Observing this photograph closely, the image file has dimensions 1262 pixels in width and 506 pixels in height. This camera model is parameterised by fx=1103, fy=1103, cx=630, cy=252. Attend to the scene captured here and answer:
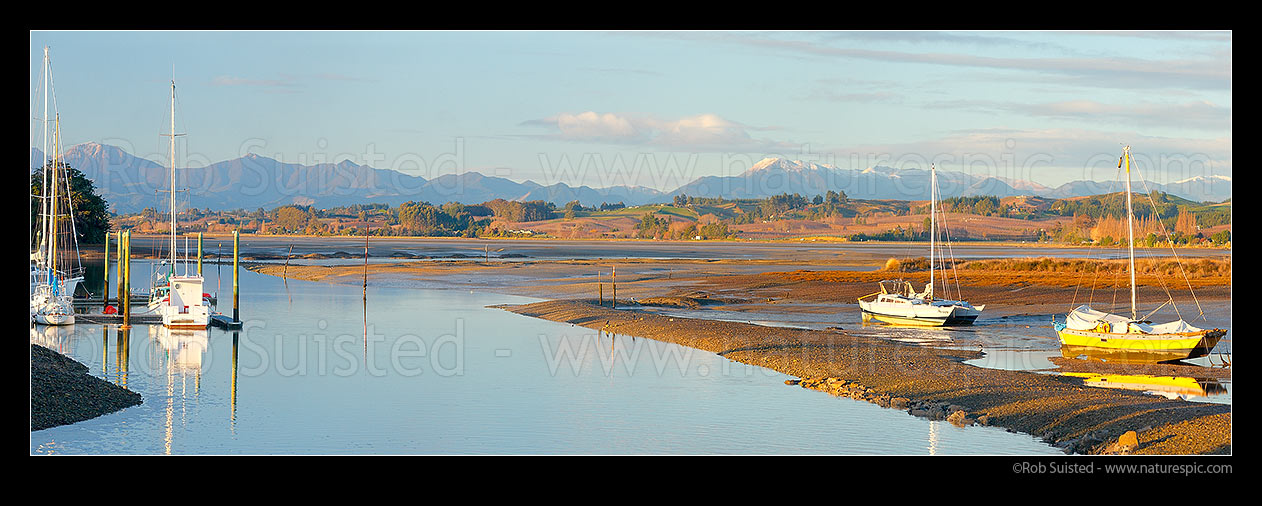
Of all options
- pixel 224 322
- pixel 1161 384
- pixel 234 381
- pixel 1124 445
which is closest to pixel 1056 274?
pixel 1161 384

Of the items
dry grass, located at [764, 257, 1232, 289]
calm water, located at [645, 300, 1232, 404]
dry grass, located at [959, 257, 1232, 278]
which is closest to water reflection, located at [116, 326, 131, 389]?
calm water, located at [645, 300, 1232, 404]

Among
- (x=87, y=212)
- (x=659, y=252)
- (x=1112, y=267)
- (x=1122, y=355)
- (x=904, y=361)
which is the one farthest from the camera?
(x=659, y=252)

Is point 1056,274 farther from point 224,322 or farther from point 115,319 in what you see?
point 115,319

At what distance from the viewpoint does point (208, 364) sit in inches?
1231

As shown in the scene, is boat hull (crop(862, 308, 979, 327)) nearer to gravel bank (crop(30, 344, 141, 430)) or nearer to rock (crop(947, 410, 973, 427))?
rock (crop(947, 410, 973, 427))

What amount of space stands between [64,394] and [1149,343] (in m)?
26.2

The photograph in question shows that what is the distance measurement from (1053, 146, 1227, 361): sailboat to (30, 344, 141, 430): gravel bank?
24.4m

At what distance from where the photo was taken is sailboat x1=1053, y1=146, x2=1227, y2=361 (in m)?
29.1

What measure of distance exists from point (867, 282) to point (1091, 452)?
48.3 metres

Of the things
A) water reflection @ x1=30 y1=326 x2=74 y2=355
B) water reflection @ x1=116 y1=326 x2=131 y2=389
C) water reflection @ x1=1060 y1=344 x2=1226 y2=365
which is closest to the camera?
water reflection @ x1=116 y1=326 x2=131 y2=389

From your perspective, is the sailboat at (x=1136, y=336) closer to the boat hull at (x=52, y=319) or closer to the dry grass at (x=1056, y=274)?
the dry grass at (x=1056, y=274)

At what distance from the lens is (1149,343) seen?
2969 cm

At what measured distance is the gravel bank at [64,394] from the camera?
19500 mm

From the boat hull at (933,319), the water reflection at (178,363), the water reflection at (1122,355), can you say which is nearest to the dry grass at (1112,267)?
the boat hull at (933,319)
